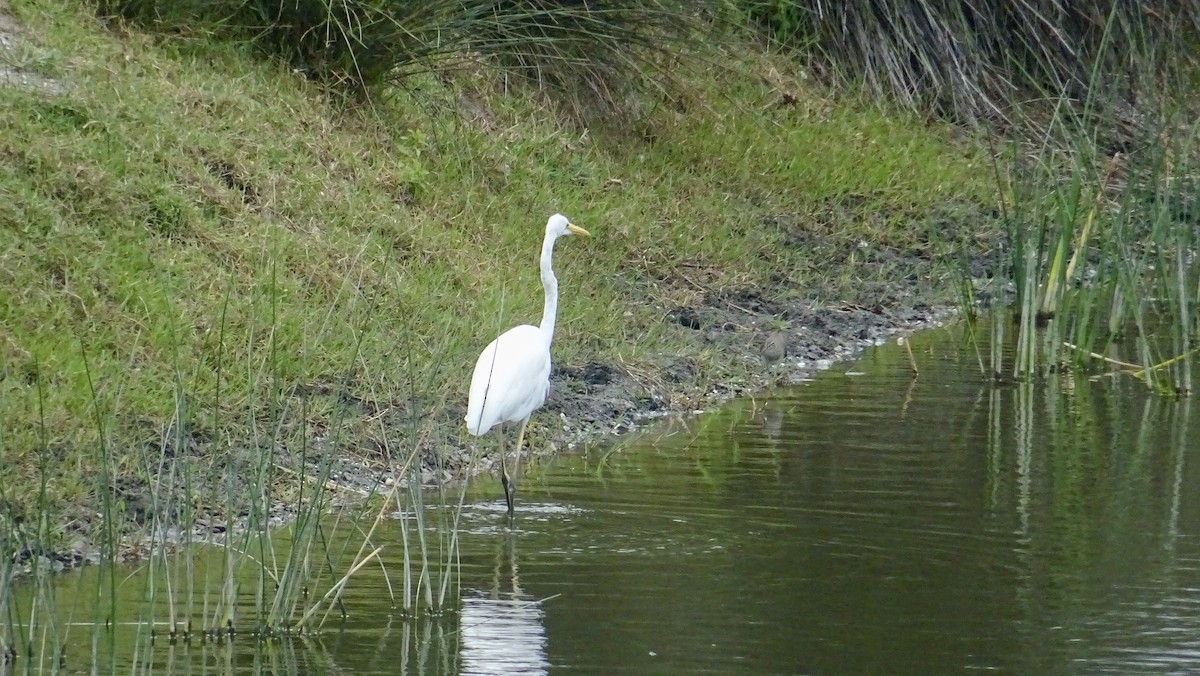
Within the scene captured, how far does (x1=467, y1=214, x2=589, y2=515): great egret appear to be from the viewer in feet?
21.0

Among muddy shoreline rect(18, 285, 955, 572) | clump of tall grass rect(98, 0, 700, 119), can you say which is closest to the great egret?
muddy shoreline rect(18, 285, 955, 572)

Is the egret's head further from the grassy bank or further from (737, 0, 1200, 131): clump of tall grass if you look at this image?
(737, 0, 1200, 131): clump of tall grass

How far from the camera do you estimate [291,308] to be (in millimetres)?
7898

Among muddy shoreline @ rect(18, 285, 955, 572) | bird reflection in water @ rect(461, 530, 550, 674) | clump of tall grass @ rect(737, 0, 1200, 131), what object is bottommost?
bird reflection in water @ rect(461, 530, 550, 674)

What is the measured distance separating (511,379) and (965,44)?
9.25m

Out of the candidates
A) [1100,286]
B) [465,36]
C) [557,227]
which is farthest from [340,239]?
[1100,286]

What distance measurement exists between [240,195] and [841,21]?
717cm

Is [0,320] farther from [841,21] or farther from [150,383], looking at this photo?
[841,21]

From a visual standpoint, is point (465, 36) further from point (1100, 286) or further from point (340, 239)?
point (1100, 286)

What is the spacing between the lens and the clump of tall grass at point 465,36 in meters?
10.2

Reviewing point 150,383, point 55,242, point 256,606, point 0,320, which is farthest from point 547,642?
point 55,242

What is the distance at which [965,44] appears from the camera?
1482 centimetres

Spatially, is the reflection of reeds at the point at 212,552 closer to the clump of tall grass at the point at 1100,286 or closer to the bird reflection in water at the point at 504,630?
the bird reflection in water at the point at 504,630

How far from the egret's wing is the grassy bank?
253 mm
